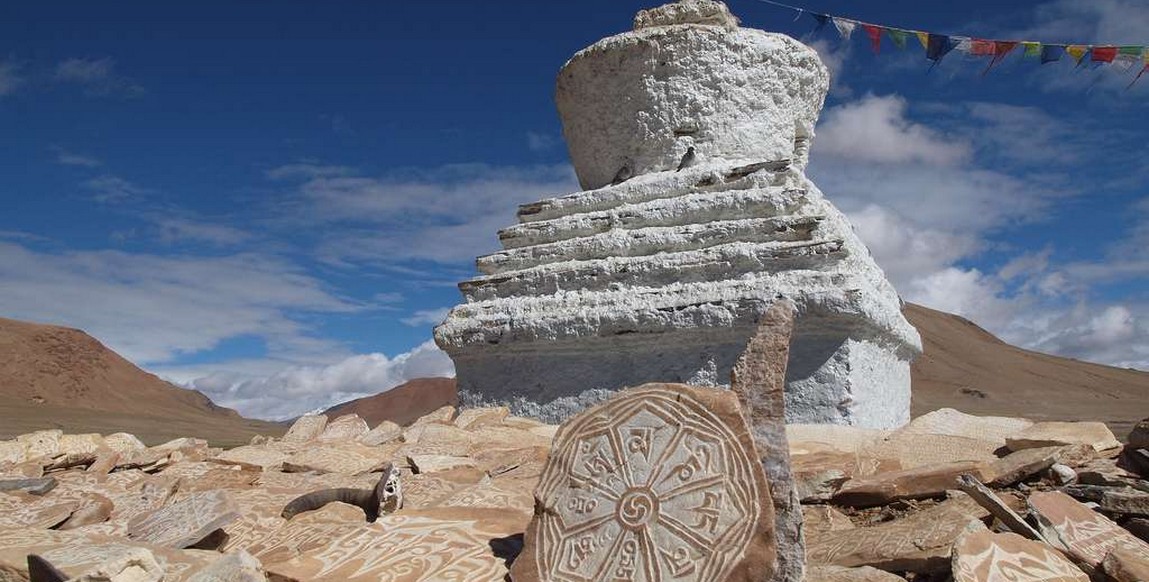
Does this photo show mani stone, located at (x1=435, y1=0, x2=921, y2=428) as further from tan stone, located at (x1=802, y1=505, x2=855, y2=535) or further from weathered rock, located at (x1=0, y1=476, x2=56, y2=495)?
weathered rock, located at (x1=0, y1=476, x2=56, y2=495)

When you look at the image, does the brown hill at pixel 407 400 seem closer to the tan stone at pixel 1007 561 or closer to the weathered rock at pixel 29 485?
the weathered rock at pixel 29 485

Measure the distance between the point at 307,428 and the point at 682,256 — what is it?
394cm

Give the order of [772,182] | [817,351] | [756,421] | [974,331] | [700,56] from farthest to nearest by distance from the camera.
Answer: [974,331] → [700,56] → [772,182] → [817,351] → [756,421]

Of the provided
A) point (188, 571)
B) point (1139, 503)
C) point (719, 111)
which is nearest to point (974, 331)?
point (719, 111)

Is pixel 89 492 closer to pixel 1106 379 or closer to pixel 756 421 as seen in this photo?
pixel 756 421

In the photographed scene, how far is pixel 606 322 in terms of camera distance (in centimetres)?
712

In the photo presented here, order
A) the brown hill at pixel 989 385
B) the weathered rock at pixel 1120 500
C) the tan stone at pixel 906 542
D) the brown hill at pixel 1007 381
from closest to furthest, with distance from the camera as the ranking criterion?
the tan stone at pixel 906 542, the weathered rock at pixel 1120 500, the brown hill at pixel 1007 381, the brown hill at pixel 989 385

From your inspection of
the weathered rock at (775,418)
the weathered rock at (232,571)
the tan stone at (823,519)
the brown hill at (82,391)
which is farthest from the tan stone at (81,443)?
the brown hill at (82,391)

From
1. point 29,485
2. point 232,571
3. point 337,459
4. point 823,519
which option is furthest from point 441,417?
point 232,571

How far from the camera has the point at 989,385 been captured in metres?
26.5

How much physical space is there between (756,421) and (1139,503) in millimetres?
1899

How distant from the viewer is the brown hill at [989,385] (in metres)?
22.8

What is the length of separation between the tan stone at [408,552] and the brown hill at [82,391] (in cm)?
2338

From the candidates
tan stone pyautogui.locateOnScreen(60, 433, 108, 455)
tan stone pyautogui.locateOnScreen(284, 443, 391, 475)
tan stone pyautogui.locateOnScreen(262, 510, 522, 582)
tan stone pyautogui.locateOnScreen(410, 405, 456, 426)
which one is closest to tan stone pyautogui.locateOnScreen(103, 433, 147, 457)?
tan stone pyautogui.locateOnScreen(60, 433, 108, 455)
